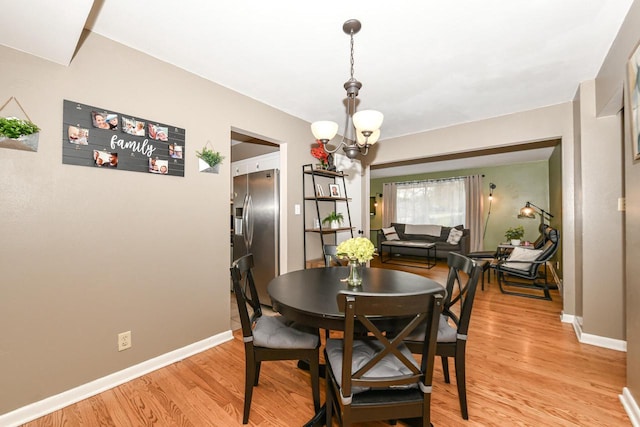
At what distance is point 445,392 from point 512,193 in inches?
269

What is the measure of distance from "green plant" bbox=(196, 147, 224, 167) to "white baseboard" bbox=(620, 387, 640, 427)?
11.2ft

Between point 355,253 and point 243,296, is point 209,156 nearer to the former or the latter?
point 243,296

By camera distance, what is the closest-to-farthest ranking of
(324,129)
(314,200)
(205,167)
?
(324,129) → (205,167) → (314,200)

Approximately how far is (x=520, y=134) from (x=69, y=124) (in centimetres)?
447

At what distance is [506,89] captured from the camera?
110 inches

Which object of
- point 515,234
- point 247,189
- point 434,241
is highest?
point 247,189

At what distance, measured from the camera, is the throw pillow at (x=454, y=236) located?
666cm

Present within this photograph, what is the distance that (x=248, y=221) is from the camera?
12.1 feet

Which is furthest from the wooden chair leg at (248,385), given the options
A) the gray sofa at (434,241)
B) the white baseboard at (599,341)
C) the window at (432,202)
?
the window at (432,202)

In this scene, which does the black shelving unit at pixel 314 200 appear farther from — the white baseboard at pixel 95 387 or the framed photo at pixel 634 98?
the framed photo at pixel 634 98

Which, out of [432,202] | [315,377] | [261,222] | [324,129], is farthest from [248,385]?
[432,202]

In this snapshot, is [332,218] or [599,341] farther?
[332,218]

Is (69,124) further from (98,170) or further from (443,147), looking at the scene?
(443,147)

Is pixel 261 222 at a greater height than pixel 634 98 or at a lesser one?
lesser
